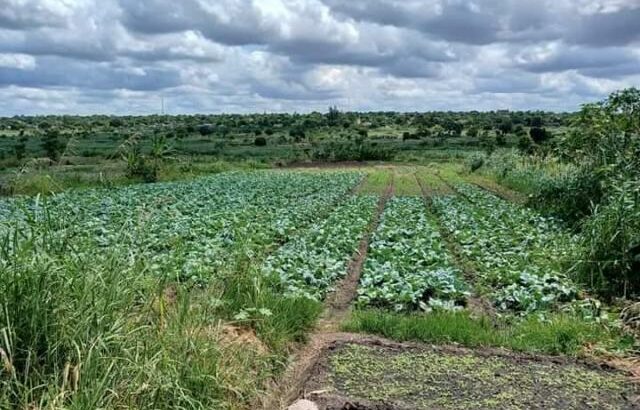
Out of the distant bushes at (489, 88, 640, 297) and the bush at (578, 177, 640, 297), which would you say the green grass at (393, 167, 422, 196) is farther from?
the bush at (578, 177, 640, 297)

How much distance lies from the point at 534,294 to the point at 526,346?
1.94 metres

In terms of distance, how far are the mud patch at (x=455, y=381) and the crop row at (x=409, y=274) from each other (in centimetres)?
201

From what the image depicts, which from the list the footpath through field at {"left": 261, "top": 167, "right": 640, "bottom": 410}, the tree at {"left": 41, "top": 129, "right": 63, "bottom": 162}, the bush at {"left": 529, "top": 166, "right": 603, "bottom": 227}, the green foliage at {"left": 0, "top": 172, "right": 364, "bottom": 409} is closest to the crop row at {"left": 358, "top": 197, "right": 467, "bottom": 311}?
the footpath through field at {"left": 261, "top": 167, "right": 640, "bottom": 410}

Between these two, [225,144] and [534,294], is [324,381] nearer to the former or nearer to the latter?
[534,294]

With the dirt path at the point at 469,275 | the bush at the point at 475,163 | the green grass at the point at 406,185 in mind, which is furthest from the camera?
the bush at the point at 475,163

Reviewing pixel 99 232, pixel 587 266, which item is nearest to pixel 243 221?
pixel 99 232

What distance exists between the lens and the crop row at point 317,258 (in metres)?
9.61

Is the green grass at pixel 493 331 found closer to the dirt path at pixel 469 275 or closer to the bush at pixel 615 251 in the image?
the dirt path at pixel 469 275

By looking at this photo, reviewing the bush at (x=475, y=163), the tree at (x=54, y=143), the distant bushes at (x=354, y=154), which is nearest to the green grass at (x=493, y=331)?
the tree at (x=54, y=143)

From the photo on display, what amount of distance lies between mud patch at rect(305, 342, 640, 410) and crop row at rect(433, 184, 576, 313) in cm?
225

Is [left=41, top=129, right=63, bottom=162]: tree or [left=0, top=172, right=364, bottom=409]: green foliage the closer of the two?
→ [left=0, top=172, right=364, bottom=409]: green foliage

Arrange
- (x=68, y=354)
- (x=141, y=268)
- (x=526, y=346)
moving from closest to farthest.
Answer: (x=68, y=354) → (x=141, y=268) → (x=526, y=346)

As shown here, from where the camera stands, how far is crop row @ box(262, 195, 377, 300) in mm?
9609

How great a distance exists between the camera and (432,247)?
42.8 ft
